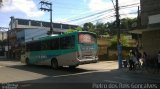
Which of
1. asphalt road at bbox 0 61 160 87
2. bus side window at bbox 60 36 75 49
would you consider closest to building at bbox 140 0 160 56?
asphalt road at bbox 0 61 160 87

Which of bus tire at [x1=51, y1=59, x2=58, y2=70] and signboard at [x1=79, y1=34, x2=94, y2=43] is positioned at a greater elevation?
signboard at [x1=79, y1=34, x2=94, y2=43]

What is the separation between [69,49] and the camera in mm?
25750

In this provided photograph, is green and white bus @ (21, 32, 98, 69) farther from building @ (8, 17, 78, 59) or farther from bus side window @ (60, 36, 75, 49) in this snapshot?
building @ (8, 17, 78, 59)

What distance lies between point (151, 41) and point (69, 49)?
7.29 metres

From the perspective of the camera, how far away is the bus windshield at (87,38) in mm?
25378

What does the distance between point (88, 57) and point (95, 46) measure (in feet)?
4.25

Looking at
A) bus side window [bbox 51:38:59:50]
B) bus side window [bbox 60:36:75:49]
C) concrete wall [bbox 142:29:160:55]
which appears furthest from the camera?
bus side window [bbox 51:38:59:50]

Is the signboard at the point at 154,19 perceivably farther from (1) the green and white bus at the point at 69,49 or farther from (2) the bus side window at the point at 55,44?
(2) the bus side window at the point at 55,44

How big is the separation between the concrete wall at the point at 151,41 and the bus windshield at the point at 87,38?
5014 mm

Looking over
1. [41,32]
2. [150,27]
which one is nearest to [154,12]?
[150,27]

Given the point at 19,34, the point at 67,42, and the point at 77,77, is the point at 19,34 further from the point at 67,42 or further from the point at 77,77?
the point at 77,77

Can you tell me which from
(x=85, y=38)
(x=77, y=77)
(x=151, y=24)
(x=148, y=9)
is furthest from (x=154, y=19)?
(x=77, y=77)

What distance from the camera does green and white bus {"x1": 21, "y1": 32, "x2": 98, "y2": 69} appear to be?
25141 millimetres

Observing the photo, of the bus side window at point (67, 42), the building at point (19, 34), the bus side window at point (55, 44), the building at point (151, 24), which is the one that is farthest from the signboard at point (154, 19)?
the building at point (19, 34)
